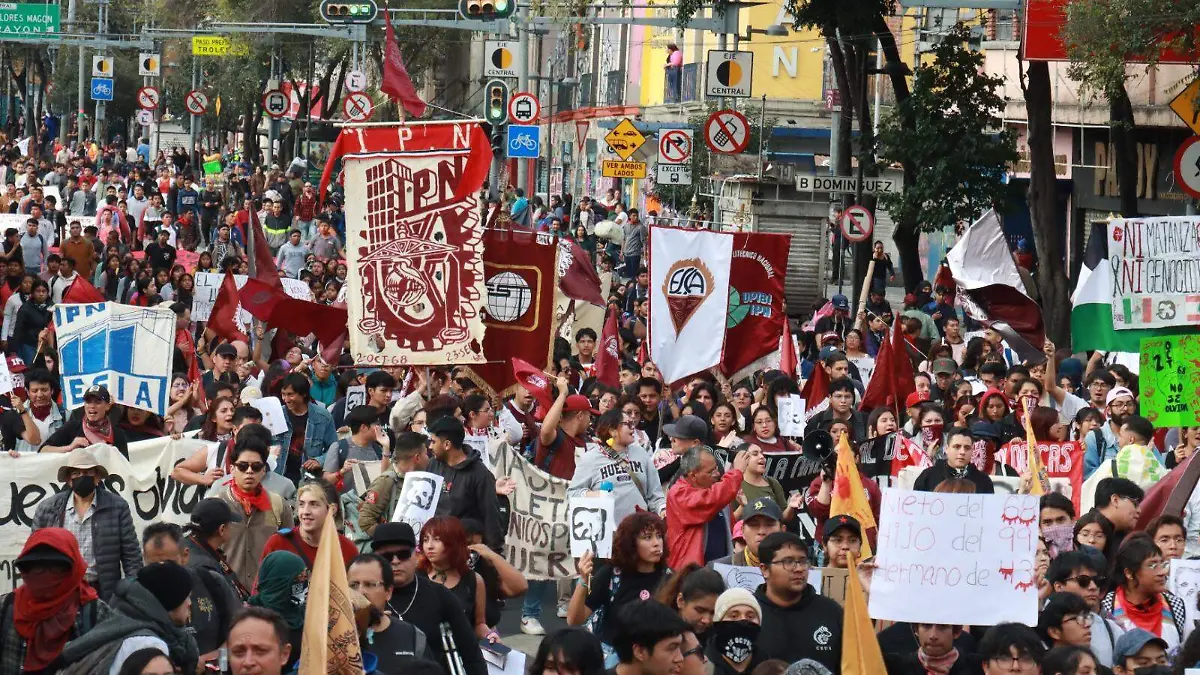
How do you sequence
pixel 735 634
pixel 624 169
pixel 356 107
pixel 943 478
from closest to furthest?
pixel 735 634 → pixel 943 478 → pixel 624 169 → pixel 356 107

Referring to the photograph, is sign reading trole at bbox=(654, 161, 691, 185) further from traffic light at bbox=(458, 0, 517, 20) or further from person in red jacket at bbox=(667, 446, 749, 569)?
person in red jacket at bbox=(667, 446, 749, 569)

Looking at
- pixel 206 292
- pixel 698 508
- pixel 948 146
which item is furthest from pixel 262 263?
pixel 948 146

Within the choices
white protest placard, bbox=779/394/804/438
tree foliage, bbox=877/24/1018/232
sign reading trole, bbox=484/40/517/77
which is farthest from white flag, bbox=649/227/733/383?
sign reading trole, bbox=484/40/517/77

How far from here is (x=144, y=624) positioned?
692 centimetres

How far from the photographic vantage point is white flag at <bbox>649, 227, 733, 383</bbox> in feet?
52.5

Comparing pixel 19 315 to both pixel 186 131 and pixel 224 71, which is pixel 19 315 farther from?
pixel 186 131

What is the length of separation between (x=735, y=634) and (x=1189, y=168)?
12.2 m

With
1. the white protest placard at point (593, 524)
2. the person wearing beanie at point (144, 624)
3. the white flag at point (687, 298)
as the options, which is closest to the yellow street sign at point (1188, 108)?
the white flag at point (687, 298)

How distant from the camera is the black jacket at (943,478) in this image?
34.4 feet

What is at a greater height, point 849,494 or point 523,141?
point 523,141

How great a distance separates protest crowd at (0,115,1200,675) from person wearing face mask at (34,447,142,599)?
0.01m

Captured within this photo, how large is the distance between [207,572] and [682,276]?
8.66 meters

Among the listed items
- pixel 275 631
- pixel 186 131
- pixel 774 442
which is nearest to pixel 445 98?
pixel 186 131

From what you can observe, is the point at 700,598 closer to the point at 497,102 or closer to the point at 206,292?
the point at 206,292
